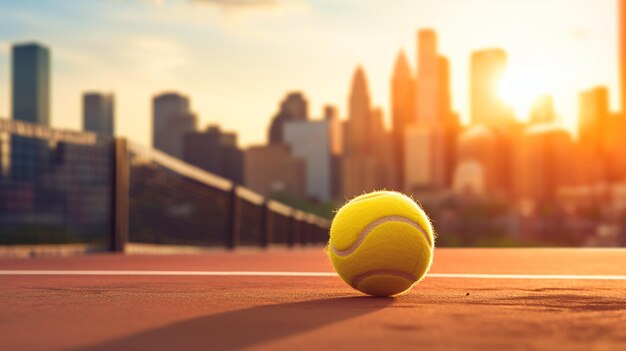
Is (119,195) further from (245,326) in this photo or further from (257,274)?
(245,326)

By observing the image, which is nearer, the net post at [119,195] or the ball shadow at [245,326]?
the ball shadow at [245,326]

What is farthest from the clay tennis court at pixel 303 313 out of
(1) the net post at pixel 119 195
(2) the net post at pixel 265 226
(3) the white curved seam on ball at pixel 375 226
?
(2) the net post at pixel 265 226

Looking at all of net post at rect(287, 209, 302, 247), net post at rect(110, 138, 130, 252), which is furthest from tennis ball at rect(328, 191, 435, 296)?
net post at rect(287, 209, 302, 247)

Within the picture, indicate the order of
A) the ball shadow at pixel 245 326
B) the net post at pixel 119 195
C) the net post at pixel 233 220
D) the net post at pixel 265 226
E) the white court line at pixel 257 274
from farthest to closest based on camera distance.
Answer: the net post at pixel 265 226 < the net post at pixel 233 220 < the net post at pixel 119 195 < the white court line at pixel 257 274 < the ball shadow at pixel 245 326

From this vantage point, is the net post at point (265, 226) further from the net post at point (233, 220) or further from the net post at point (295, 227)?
the net post at point (295, 227)

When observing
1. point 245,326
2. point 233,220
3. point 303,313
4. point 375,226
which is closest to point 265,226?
point 233,220

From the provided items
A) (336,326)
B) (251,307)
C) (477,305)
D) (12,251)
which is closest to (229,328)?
(336,326)
